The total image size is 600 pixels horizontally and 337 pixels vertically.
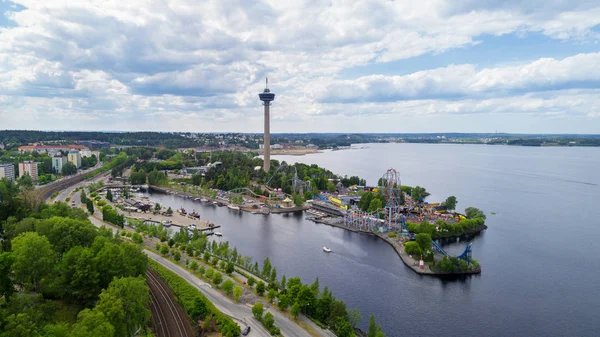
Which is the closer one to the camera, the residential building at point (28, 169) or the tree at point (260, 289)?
the tree at point (260, 289)

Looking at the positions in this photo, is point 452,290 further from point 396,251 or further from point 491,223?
point 491,223

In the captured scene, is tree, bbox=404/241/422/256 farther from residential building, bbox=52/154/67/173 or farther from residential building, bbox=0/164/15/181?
residential building, bbox=52/154/67/173

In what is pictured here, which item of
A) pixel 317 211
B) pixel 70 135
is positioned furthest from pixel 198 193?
pixel 70 135

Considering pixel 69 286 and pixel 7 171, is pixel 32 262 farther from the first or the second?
pixel 7 171

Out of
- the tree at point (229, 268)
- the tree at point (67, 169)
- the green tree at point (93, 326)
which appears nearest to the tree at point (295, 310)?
the tree at point (229, 268)

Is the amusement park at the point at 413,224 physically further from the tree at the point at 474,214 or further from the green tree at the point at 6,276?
the green tree at the point at 6,276

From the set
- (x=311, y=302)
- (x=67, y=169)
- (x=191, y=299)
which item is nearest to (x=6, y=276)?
(x=191, y=299)
